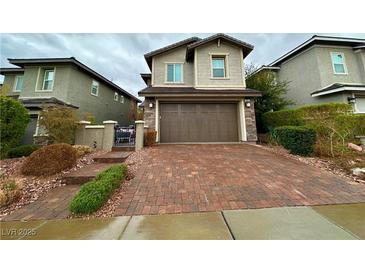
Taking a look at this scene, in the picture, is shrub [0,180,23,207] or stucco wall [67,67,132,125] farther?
stucco wall [67,67,132,125]

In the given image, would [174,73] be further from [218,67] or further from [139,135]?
[139,135]

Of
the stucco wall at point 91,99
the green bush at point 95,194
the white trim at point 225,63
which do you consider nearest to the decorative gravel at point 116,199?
the green bush at point 95,194

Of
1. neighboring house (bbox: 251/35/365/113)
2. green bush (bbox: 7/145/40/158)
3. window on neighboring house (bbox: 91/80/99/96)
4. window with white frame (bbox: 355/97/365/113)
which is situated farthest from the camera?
window on neighboring house (bbox: 91/80/99/96)

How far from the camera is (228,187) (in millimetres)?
3951

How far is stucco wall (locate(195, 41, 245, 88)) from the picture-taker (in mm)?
10891

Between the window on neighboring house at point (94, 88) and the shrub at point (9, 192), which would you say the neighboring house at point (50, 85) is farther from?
the shrub at point (9, 192)

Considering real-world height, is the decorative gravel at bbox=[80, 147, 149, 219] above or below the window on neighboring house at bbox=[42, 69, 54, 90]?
below

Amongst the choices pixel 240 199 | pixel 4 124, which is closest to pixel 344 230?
pixel 240 199

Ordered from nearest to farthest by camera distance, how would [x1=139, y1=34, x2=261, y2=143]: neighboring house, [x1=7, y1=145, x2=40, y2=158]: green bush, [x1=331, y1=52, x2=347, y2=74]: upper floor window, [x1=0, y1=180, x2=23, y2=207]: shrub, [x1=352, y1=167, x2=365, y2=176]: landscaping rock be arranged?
[x1=0, y1=180, x2=23, y2=207]: shrub, [x1=352, y1=167, x2=365, y2=176]: landscaping rock, [x1=7, y1=145, x2=40, y2=158]: green bush, [x1=139, y1=34, x2=261, y2=143]: neighboring house, [x1=331, y1=52, x2=347, y2=74]: upper floor window

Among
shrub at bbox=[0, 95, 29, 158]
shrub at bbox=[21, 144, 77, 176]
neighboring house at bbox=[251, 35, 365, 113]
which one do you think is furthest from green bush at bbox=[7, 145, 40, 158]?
neighboring house at bbox=[251, 35, 365, 113]

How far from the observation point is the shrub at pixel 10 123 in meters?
6.55

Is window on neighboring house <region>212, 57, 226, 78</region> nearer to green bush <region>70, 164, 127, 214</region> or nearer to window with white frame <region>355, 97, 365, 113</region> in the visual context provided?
window with white frame <region>355, 97, 365, 113</region>
